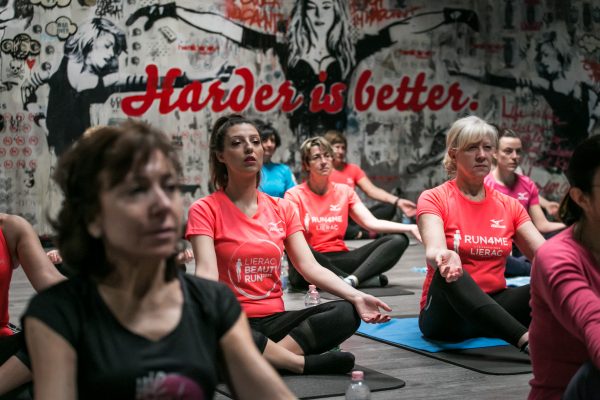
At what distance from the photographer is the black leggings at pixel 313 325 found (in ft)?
12.1

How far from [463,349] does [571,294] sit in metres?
2.17

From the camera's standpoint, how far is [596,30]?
1131 cm

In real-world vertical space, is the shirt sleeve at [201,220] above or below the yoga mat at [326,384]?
above

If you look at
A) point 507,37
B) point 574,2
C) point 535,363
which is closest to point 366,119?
point 507,37

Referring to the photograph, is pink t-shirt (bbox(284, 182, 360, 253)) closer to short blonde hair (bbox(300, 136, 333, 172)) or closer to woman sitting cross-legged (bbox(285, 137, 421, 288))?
woman sitting cross-legged (bbox(285, 137, 421, 288))

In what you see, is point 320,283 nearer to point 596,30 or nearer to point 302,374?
point 302,374

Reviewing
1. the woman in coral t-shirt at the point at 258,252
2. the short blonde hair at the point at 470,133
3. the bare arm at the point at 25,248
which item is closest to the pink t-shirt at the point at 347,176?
the short blonde hair at the point at 470,133

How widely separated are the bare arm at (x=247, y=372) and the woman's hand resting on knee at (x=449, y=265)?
2088 millimetres

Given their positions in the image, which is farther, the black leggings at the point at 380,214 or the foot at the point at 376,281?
the black leggings at the point at 380,214

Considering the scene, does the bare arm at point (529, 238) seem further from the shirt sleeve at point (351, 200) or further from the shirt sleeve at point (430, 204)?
the shirt sleeve at point (351, 200)

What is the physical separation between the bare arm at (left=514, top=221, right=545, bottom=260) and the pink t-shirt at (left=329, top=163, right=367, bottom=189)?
173 inches

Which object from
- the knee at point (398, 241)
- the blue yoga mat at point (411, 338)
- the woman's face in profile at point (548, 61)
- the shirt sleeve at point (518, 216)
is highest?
the woman's face in profile at point (548, 61)

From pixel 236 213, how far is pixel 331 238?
2633 mm

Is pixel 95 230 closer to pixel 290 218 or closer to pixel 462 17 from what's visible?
pixel 290 218
